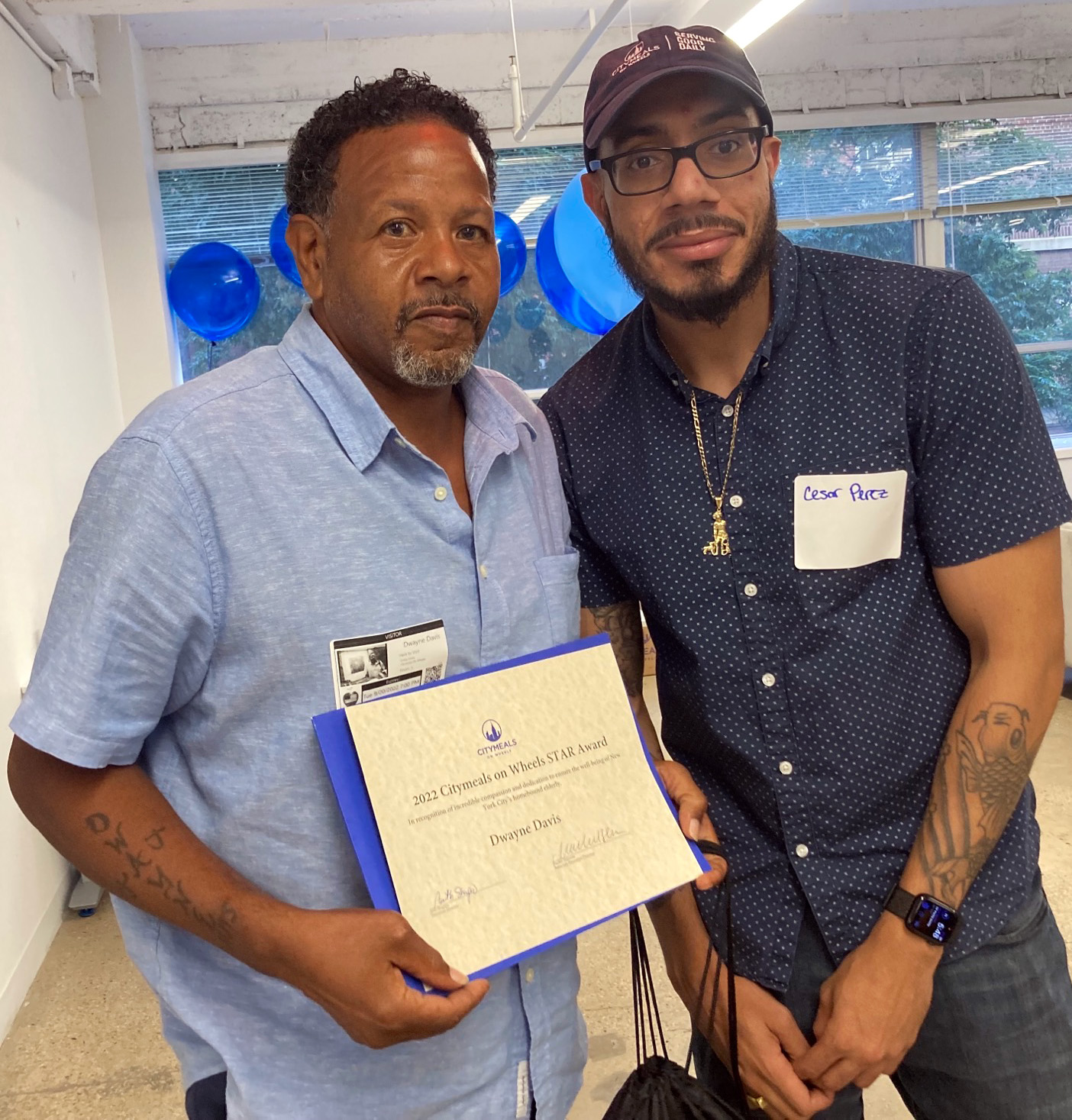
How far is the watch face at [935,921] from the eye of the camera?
121cm

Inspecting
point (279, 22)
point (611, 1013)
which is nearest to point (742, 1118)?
point (611, 1013)

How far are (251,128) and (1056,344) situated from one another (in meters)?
5.64

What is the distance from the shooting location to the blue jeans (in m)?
1.27

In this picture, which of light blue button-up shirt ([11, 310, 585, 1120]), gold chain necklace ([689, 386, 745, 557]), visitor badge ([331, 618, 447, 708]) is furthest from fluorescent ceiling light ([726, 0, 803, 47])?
visitor badge ([331, 618, 447, 708])

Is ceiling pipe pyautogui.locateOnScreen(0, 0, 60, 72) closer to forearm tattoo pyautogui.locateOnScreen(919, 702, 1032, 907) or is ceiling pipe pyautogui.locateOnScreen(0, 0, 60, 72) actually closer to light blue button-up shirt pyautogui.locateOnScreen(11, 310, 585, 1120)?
light blue button-up shirt pyautogui.locateOnScreen(11, 310, 585, 1120)

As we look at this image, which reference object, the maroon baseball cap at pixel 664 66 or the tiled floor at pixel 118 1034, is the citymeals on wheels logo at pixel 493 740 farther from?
the tiled floor at pixel 118 1034

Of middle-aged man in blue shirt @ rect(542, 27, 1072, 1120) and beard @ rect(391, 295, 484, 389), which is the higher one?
beard @ rect(391, 295, 484, 389)

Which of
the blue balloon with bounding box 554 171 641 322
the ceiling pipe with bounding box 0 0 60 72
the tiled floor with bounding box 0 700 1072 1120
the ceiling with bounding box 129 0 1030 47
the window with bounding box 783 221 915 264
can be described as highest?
the ceiling with bounding box 129 0 1030 47

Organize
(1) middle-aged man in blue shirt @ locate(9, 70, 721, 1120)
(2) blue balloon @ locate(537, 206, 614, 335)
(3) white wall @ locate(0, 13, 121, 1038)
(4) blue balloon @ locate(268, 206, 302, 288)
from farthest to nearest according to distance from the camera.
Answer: (4) blue balloon @ locate(268, 206, 302, 288), (2) blue balloon @ locate(537, 206, 614, 335), (3) white wall @ locate(0, 13, 121, 1038), (1) middle-aged man in blue shirt @ locate(9, 70, 721, 1120)

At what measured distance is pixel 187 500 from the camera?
37.1 inches

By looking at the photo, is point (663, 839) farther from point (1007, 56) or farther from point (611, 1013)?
point (1007, 56)

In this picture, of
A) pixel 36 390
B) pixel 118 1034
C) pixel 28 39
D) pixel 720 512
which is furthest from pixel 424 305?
pixel 28 39
